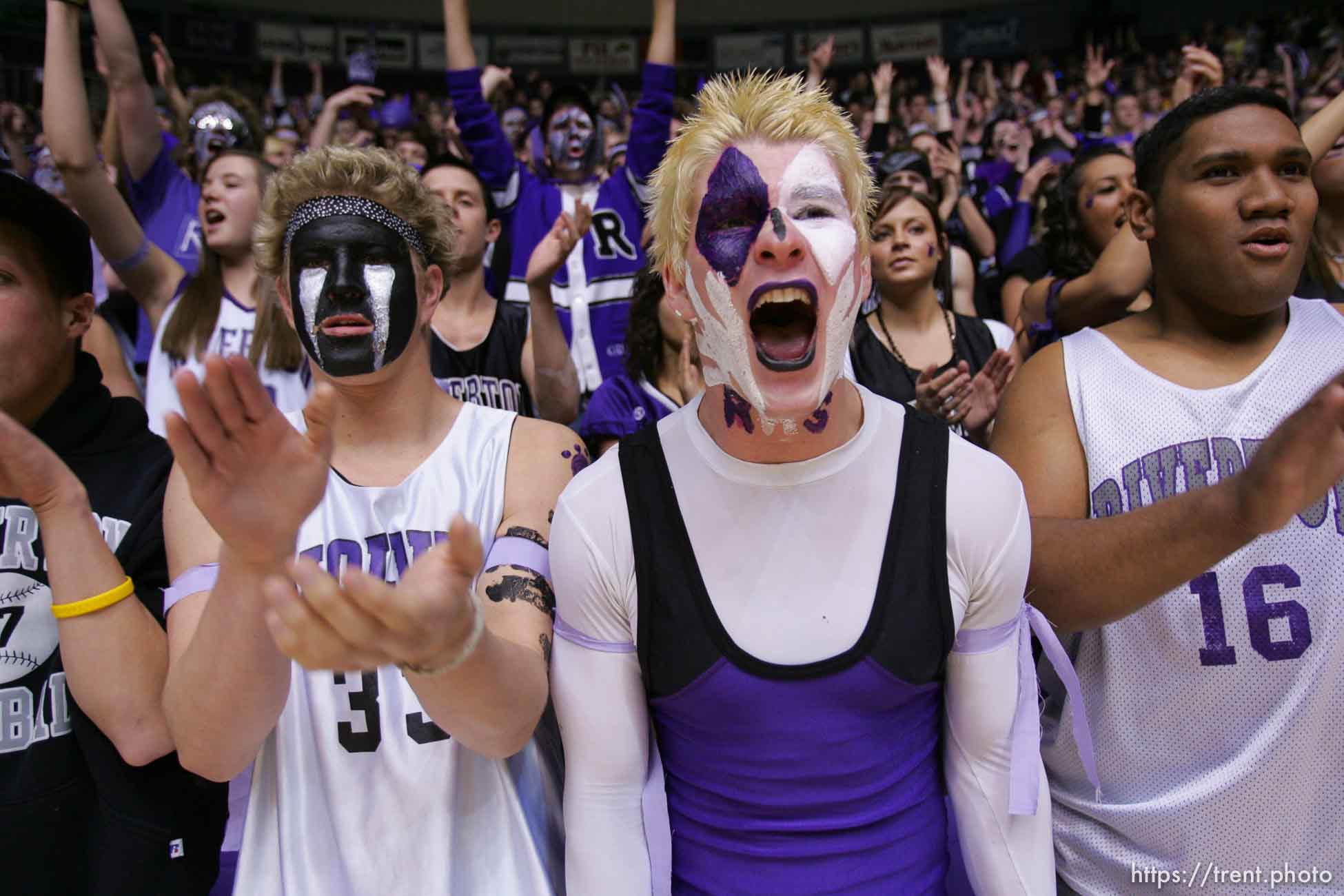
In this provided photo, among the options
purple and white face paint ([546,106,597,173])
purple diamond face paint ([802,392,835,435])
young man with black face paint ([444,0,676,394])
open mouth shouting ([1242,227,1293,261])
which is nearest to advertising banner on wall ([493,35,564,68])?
purple and white face paint ([546,106,597,173])

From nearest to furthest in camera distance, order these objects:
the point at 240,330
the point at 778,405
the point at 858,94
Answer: the point at 778,405
the point at 240,330
the point at 858,94

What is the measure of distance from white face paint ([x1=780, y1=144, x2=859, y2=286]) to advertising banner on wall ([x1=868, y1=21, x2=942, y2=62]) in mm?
17750

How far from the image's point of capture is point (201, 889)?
70.0 inches

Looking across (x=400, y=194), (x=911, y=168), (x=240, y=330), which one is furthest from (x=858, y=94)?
(x=400, y=194)

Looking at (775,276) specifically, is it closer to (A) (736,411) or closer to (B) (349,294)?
(A) (736,411)

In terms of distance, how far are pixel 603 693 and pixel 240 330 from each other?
7.55 ft

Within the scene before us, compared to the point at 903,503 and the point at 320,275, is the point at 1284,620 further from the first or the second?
the point at 320,275

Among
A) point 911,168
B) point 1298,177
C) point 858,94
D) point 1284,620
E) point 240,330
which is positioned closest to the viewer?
point 1284,620

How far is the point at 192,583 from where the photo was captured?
1.55 m

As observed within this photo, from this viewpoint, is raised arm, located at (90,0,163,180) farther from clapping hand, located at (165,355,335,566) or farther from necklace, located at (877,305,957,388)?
clapping hand, located at (165,355,335,566)

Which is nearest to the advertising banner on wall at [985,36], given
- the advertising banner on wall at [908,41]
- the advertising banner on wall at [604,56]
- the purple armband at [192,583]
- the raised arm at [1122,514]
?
the advertising banner on wall at [908,41]

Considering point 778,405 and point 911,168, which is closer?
point 778,405

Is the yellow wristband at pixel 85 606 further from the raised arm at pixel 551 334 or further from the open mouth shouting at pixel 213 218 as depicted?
the open mouth shouting at pixel 213 218

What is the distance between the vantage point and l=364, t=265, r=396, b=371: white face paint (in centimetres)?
175
